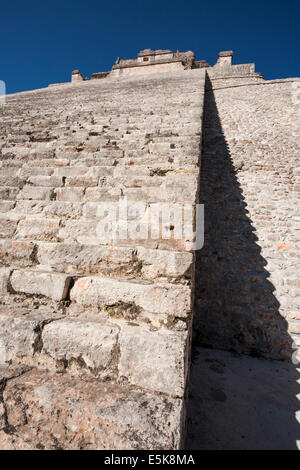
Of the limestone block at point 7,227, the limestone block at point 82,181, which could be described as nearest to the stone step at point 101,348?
the limestone block at point 7,227

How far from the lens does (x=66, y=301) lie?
54.1 inches

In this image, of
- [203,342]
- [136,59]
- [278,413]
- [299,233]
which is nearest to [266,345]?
[203,342]

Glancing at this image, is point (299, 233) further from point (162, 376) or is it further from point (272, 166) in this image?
point (162, 376)

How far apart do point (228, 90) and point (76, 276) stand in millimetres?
8527

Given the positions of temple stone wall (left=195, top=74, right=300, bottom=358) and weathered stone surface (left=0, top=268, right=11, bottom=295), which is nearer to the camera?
weathered stone surface (left=0, top=268, right=11, bottom=295)

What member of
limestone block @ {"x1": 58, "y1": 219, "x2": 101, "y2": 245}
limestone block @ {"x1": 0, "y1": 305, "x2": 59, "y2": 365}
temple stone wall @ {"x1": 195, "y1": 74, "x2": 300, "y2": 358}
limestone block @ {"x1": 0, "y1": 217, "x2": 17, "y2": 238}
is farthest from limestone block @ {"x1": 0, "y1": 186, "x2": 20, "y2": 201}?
temple stone wall @ {"x1": 195, "y1": 74, "x2": 300, "y2": 358}

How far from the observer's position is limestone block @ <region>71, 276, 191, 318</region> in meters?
1.24

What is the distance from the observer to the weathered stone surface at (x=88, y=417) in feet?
2.84

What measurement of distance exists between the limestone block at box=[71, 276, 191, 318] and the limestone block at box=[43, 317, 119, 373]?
0.16 meters

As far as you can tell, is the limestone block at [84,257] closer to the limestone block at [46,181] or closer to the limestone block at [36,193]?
the limestone block at [36,193]

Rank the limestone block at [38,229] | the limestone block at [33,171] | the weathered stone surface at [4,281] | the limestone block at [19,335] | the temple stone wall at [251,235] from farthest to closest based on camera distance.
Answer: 1. the temple stone wall at [251,235]
2. the limestone block at [33,171]
3. the limestone block at [38,229]
4. the weathered stone surface at [4,281]
5. the limestone block at [19,335]

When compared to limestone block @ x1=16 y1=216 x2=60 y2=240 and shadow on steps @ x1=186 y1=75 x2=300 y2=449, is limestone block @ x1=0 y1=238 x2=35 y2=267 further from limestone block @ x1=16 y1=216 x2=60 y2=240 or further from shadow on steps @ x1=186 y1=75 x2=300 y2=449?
shadow on steps @ x1=186 y1=75 x2=300 y2=449

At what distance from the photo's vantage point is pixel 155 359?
1.06m

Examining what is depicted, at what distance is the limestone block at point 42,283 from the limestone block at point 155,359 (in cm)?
50
